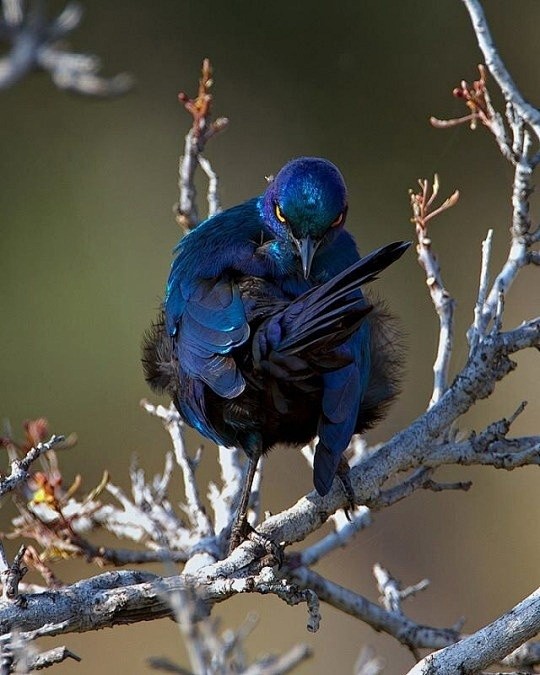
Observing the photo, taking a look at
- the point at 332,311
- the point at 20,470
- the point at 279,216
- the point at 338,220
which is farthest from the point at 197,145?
the point at 20,470

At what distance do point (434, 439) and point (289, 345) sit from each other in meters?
0.65

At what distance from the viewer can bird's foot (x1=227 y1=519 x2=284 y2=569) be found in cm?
268

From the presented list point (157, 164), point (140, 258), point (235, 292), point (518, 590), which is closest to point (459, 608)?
point (518, 590)

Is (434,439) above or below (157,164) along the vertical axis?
below

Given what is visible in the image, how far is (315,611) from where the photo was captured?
7.78ft

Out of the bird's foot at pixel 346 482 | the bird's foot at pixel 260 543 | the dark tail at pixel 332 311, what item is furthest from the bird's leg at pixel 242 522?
the dark tail at pixel 332 311

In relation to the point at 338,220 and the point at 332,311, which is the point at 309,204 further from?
the point at 332,311

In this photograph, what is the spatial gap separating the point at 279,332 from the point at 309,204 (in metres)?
0.60

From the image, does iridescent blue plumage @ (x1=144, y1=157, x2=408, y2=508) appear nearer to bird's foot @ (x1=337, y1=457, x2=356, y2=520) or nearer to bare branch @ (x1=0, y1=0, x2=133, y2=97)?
bird's foot @ (x1=337, y1=457, x2=356, y2=520)

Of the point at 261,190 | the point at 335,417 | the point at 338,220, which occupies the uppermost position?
the point at 261,190

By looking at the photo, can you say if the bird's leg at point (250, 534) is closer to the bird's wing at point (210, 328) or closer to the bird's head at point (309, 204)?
the bird's wing at point (210, 328)

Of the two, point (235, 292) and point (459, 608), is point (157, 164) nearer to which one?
point (459, 608)

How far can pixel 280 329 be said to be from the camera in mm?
2674

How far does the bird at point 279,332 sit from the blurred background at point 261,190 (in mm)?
2977
